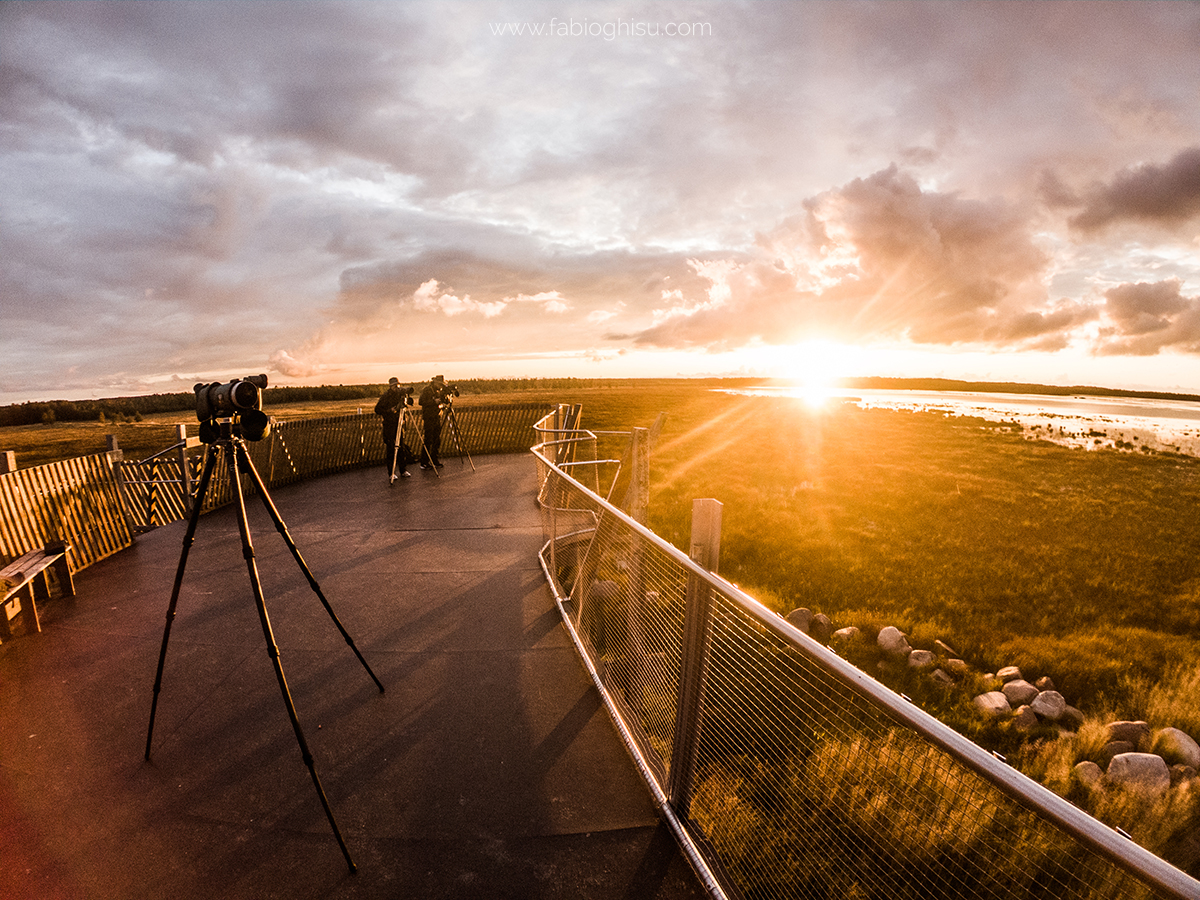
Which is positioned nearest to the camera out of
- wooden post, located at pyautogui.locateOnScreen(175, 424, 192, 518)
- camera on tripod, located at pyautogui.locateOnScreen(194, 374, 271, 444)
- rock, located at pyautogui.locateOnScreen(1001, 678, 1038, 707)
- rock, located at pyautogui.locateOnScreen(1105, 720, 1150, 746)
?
camera on tripod, located at pyautogui.locateOnScreen(194, 374, 271, 444)

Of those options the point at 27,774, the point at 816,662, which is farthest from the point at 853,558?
the point at 27,774

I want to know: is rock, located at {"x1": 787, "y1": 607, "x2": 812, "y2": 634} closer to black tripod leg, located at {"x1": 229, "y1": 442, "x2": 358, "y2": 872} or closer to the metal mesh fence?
the metal mesh fence

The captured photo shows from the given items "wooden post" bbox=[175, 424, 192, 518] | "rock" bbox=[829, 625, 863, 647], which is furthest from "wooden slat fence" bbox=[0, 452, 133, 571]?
"rock" bbox=[829, 625, 863, 647]

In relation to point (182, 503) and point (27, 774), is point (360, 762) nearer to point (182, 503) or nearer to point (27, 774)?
point (27, 774)

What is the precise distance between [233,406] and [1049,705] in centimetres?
758

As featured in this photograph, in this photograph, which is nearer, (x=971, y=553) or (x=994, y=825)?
(x=994, y=825)

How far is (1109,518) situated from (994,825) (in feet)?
45.2

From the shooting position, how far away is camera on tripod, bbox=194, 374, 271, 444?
3.11 meters

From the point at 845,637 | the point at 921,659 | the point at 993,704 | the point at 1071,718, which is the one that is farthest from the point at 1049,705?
the point at 845,637

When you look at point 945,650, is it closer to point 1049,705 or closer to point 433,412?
point 1049,705

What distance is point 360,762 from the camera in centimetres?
351

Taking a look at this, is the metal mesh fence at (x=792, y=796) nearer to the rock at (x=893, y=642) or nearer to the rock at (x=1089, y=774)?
the rock at (x=1089, y=774)

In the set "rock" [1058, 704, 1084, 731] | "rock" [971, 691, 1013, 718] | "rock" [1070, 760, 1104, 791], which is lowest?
"rock" [1058, 704, 1084, 731]

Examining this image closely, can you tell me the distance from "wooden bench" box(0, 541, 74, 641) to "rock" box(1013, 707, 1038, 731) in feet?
31.3
